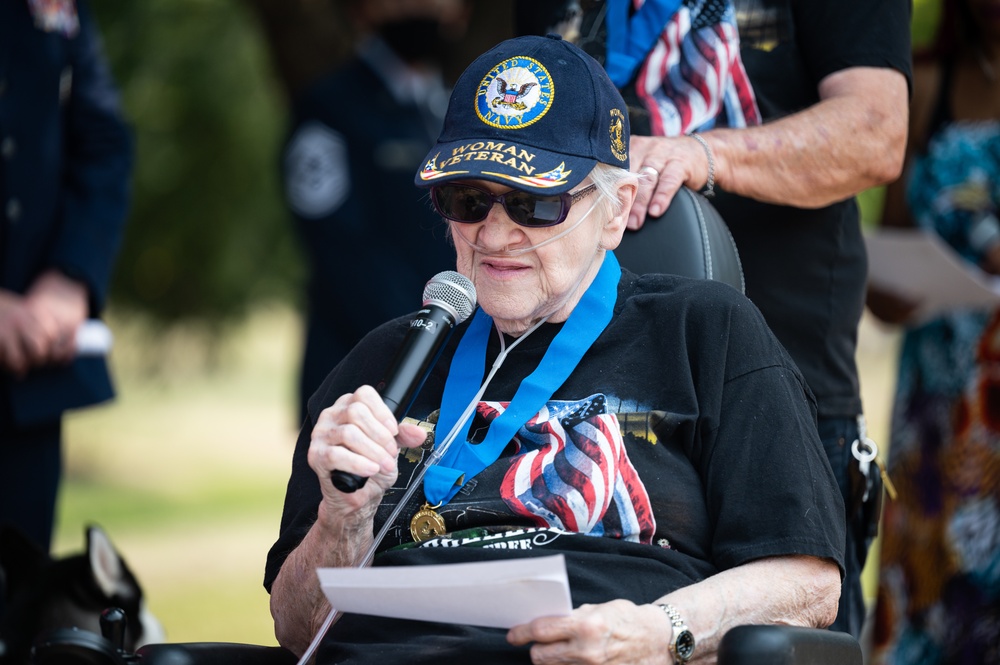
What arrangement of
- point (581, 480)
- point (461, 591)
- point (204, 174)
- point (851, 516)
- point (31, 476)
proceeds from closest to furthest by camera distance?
point (461, 591) → point (581, 480) → point (851, 516) → point (31, 476) → point (204, 174)

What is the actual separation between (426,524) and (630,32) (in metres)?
1.23

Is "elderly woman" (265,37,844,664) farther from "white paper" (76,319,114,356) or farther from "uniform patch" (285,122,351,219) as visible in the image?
"uniform patch" (285,122,351,219)

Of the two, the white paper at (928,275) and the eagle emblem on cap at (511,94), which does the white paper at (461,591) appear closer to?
the eagle emblem on cap at (511,94)

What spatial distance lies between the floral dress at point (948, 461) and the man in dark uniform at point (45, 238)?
8.89ft

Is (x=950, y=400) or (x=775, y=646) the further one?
(x=950, y=400)

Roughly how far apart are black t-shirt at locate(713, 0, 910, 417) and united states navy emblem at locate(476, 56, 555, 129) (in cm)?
77

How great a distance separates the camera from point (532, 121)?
98.3 inches

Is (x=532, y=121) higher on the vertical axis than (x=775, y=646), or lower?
higher

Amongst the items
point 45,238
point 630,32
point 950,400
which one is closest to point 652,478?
point 630,32

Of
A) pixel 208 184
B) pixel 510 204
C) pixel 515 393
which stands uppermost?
pixel 510 204

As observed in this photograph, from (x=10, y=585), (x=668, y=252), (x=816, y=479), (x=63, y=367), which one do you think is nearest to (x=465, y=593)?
(x=816, y=479)

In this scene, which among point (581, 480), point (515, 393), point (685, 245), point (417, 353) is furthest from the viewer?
point (685, 245)

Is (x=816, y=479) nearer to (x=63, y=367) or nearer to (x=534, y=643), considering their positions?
(x=534, y=643)

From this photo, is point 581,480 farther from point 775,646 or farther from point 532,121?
point 532,121
